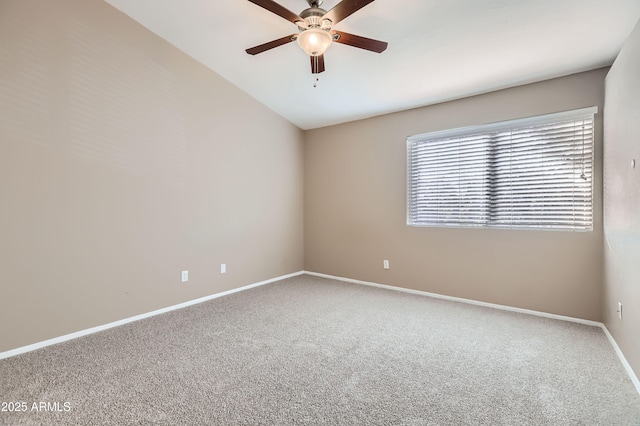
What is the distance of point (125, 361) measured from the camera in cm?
201

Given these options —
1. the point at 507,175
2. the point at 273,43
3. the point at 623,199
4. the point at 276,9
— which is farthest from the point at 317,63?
the point at 623,199

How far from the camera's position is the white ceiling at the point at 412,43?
212 cm

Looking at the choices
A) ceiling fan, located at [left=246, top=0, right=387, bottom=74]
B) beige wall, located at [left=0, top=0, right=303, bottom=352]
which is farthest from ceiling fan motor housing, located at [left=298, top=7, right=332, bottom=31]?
beige wall, located at [left=0, top=0, right=303, bottom=352]

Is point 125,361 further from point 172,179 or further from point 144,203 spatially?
point 172,179

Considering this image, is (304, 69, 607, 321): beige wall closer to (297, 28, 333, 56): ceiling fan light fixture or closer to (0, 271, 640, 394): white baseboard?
(0, 271, 640, 394): white baseboard

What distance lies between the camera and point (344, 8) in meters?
1.78

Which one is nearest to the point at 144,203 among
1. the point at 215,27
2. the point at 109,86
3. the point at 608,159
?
the point at 109,86

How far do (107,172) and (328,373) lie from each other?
8.42 ft

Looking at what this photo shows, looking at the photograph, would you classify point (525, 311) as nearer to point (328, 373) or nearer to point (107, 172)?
point (328, 373)

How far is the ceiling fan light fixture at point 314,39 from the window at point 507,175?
6.91 ft

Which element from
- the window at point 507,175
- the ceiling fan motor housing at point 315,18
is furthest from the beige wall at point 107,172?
the window at point 507,175

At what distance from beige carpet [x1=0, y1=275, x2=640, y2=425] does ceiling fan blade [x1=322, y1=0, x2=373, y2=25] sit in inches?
91.1

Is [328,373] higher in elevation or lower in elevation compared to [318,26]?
lower

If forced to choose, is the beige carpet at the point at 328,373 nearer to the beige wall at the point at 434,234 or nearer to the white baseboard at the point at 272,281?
the white baseboard at the point at 272,281
